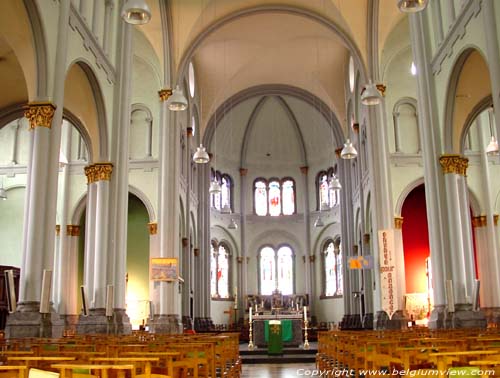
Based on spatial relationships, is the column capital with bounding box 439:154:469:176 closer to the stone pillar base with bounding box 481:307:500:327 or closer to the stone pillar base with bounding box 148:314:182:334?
the stone pillar base with bounding box 481:307:500:327

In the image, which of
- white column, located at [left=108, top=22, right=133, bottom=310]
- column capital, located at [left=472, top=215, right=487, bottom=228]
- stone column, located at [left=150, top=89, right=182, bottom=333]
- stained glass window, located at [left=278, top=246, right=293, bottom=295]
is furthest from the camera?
stained glass window, located at [left=278, top=246, right=293, bottom=295]

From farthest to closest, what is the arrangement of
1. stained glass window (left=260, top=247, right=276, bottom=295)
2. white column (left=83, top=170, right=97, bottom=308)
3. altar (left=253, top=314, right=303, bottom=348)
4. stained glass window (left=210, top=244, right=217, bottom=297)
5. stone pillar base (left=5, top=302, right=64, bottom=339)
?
stained glass window (left=260, top=247, right=276, bottom=295) < stained glass window (left=210, top=244, right=217, bottom=297) < altar (left=253, top=314, right=303, bottom=348) < white column (left=83, top=170, right=97, bottom=308) < stone pillar base (left=5, top=302, right=64, bottom=339)

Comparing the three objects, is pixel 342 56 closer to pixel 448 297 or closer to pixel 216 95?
pixel 216 95

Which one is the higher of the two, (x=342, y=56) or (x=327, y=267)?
(x=342, y=56)

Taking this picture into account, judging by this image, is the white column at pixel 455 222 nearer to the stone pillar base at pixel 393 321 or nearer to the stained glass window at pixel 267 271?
the stone pillar base at pixel 393 321

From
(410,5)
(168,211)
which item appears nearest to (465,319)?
(410,5)

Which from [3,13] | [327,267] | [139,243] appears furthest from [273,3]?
[327,267]

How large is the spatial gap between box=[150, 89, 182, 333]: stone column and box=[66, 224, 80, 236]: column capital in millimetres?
3929

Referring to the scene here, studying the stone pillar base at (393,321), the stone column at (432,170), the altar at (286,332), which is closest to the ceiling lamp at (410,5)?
the stone column at (432,170)

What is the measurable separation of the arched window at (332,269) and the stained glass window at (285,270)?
90.1 inches

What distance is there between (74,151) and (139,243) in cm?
485

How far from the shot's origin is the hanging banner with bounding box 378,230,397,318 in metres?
18.8

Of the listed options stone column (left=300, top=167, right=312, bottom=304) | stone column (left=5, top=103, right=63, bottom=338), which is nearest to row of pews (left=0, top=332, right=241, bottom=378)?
stone column (left=5, top=103, right=63, bottom=338)

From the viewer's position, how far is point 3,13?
37.5 ft
